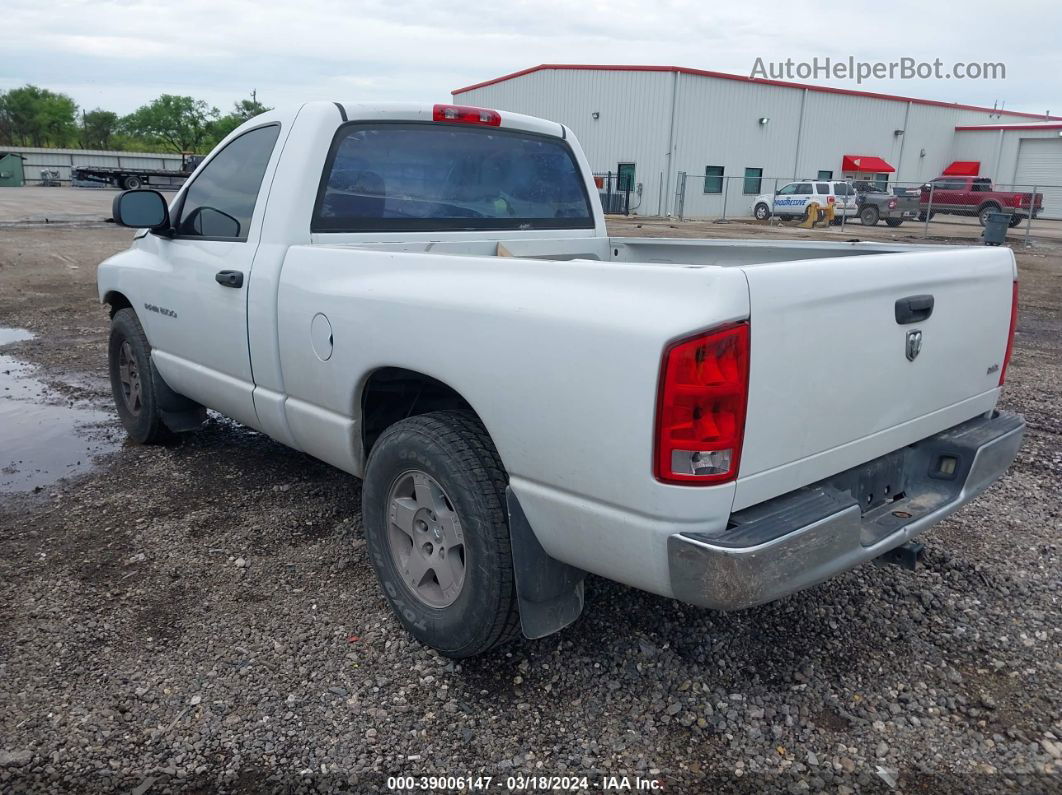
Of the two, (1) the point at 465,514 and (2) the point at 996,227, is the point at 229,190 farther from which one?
(2) the point at 996,227

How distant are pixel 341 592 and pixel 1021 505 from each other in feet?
11.5

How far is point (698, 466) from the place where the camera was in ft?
7.26

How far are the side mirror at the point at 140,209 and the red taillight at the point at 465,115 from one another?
147 centimetres

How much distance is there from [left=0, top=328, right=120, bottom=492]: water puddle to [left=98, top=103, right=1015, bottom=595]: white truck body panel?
2.05 meters

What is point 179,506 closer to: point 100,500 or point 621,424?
point 100,500

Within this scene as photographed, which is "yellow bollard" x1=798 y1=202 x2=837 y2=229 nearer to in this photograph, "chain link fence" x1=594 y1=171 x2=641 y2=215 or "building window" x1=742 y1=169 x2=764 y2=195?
"building window" x1=742 y1=169 x2=764 y2=195

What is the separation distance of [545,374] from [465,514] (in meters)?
0.60

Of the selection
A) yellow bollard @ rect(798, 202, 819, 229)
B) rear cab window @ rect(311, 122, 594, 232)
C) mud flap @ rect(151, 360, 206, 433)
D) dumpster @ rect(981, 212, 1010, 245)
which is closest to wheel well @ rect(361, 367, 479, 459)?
rear cab window @ rect(311, 122, 594, 232)

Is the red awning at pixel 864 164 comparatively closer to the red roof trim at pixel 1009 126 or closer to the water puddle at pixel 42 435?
the red roof trim at pixel 1009 126

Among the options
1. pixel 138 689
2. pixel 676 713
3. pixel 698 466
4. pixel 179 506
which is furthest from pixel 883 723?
A: pixel 179 506

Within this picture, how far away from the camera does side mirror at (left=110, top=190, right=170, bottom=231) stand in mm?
4273

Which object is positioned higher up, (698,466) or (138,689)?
(698,466)

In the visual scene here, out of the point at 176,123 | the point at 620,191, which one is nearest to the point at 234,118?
the point at 176,123

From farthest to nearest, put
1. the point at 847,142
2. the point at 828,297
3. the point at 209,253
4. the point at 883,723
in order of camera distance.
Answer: the point at 847,142
the point at 209,253
the point at 883,723
the point at 828,297
